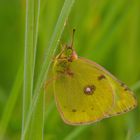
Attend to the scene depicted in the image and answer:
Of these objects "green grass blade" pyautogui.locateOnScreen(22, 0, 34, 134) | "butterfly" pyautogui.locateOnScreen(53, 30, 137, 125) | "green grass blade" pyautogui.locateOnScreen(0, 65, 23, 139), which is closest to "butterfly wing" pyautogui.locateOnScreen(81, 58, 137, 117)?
"butterfly" pyautogui.locateOnScreen(53, 30, 137, 125)

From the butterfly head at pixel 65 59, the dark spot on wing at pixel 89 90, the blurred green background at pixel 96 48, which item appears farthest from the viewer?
the blurred green background at pixel 96 48

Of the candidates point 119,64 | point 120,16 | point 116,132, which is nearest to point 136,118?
point 116,132

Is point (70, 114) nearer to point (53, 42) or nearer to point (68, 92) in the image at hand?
point (68, 92)

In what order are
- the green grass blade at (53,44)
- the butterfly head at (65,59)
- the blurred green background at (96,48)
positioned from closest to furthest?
the green grass blade at (53,44) < the butterfly head at (65,59) < the blurred green background at (96,48)

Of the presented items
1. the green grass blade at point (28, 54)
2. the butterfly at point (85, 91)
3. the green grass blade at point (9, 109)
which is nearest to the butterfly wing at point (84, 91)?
the butterfly at point (85, 91)

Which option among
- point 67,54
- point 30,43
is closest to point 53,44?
point 30,43

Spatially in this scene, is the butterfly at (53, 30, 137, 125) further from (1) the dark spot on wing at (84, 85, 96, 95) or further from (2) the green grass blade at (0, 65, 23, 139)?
(2) the green grass blade at (0, 65, 23, 139)

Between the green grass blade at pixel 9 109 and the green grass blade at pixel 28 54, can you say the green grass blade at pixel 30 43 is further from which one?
the green grass blade at pixel 9 109

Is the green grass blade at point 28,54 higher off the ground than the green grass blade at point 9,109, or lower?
higher

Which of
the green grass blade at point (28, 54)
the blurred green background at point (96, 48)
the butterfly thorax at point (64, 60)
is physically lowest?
the blurred green background at point (96, 48)
